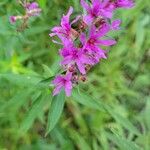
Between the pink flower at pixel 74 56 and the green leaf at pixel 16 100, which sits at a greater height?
the pink flower at pixel 74 56

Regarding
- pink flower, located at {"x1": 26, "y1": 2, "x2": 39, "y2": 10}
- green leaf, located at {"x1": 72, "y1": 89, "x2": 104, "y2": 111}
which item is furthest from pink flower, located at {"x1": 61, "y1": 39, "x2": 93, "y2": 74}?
pink flower, located at {"x1": 26, "y1": 2, "x2": 39, "y2": 10}

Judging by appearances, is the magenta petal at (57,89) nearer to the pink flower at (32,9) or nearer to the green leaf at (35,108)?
the green leaf at (35,108)

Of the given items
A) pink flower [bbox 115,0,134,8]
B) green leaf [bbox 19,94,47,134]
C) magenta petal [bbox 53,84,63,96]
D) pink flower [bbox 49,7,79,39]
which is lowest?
green leaf [bbox 19,94,47,134]

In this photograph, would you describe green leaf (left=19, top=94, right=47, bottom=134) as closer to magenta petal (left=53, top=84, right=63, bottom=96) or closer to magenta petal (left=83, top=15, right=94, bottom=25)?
magenta petal (left=53, top=84, right=63, bottom=96)

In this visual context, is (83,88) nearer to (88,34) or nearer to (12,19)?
(12,19)

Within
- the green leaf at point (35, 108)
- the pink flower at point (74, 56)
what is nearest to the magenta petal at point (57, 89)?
the pink flower at point (74, 56)

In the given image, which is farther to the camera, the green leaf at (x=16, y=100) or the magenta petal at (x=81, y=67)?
the green leaf at (x=16, y=100)

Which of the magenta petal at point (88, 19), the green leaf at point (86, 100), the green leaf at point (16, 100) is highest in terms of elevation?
the magenta petal at point (88, 19)
